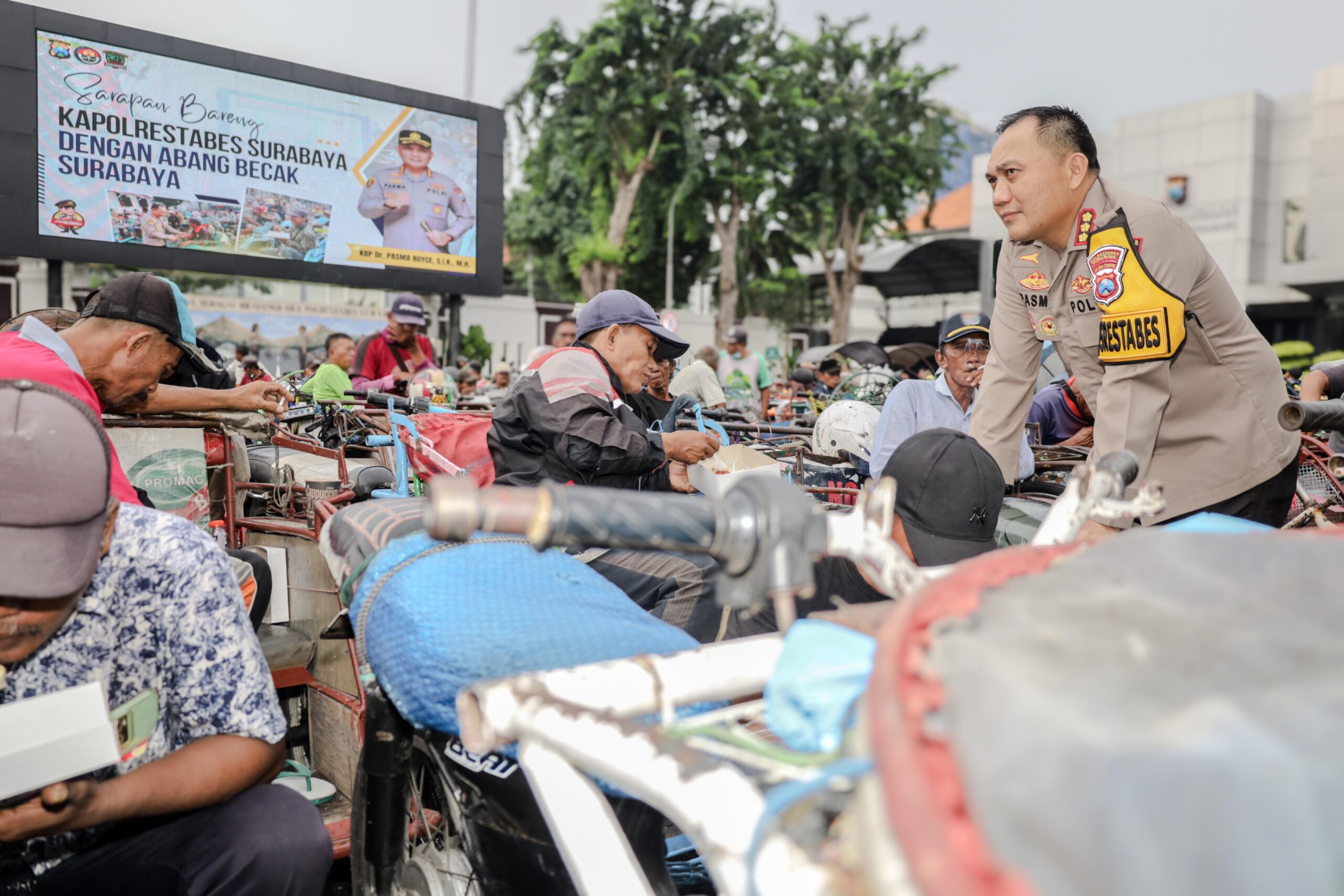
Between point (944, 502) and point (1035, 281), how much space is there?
2.84 ft

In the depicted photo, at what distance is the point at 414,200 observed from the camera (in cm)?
1547

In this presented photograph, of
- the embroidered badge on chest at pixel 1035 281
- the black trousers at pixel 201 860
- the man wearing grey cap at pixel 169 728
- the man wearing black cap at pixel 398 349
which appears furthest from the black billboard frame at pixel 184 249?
the embroidered badge on chest at pixel 1035 281

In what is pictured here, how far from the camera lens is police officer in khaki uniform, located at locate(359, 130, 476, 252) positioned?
15.2 meters

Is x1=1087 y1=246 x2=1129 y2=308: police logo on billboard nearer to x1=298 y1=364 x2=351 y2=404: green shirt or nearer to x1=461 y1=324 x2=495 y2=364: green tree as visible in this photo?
x1=298 y1=364 x2=351 y2=404: green shirt

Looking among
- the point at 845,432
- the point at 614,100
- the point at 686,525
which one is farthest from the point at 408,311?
the point at 614,100

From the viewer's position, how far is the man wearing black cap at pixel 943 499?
2324mm

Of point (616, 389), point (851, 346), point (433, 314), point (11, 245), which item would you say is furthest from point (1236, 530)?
point (433, 314)

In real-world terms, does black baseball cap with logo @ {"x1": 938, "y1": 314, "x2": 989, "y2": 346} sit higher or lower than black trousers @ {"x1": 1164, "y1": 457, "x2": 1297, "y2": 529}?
higher

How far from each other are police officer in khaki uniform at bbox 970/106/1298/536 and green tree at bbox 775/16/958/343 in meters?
26.0

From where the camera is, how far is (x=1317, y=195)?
86.7ft

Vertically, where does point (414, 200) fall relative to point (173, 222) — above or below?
above

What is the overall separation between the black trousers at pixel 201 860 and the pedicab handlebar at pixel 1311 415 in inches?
84.3

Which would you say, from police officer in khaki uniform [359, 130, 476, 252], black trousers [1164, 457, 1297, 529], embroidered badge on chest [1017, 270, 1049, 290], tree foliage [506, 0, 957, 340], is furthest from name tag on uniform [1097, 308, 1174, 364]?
tree foliage [506, 0, 957, 340]

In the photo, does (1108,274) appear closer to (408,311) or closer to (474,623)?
(474,623)
